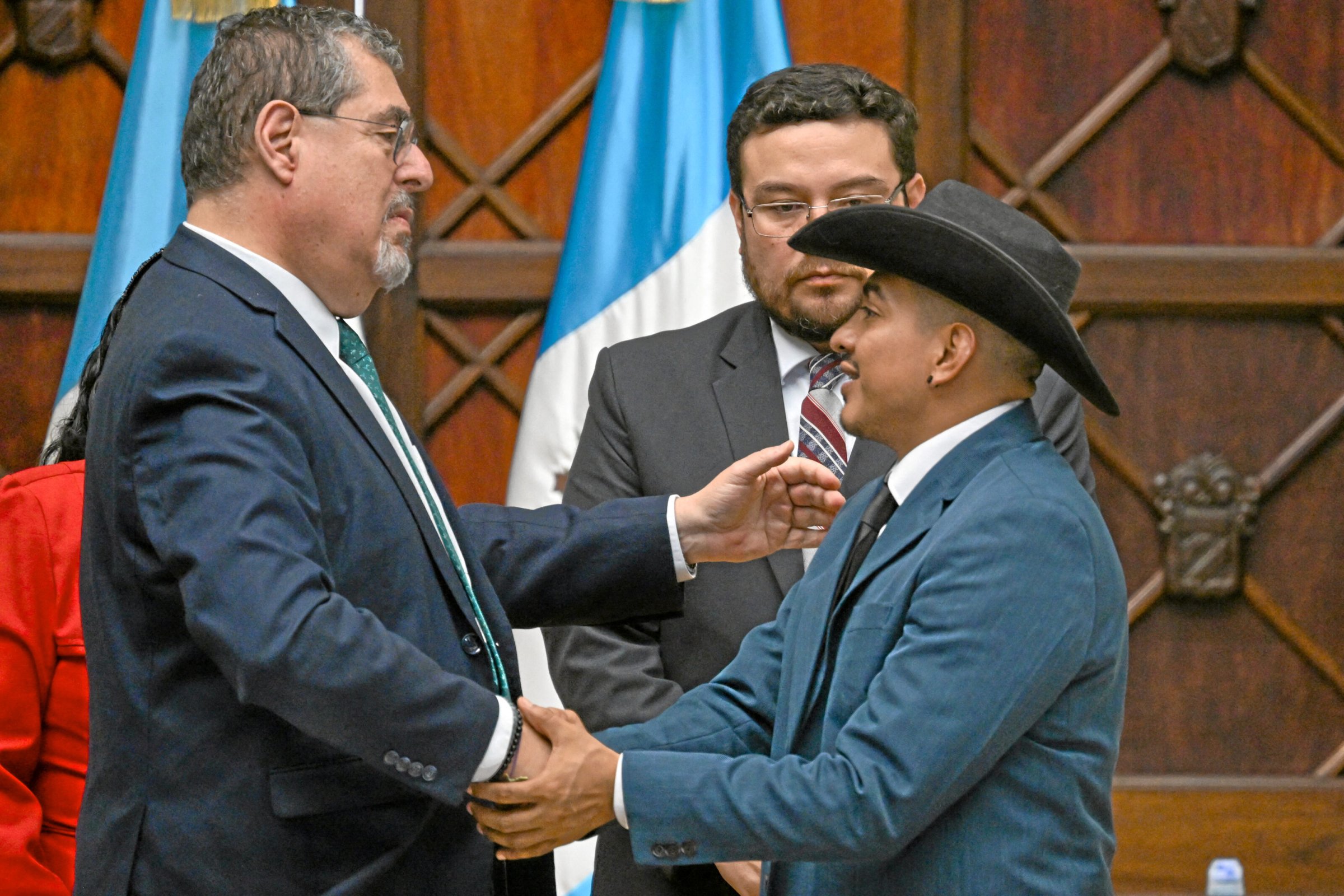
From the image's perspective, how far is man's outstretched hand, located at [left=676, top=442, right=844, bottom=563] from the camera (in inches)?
81.1

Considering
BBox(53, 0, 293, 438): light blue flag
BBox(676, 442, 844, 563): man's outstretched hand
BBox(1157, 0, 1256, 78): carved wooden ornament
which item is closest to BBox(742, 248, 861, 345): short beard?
BBox(676, 442, 844, 563): man's outstretched hand

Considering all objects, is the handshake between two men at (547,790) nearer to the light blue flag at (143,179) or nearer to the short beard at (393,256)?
the short beard at (393,256)

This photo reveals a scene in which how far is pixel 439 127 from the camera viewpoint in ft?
11.6

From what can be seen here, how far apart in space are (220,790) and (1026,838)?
90 centimetres

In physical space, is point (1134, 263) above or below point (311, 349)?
above

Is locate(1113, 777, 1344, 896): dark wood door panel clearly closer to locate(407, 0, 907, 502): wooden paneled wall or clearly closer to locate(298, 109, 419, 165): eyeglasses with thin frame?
locate(407, 0, 907, 502): wooden paneled wall

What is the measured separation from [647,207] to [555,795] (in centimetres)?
196

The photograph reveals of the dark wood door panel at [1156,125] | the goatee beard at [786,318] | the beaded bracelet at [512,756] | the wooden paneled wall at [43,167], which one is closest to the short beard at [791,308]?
the goatee beard at [786,318]

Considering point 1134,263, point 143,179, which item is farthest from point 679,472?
point 1134,263

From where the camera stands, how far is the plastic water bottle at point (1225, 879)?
3465 mm

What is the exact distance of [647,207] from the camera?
10.8 ft

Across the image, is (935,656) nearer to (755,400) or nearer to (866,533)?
(866,533)

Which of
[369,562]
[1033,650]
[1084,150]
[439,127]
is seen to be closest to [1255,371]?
[1084,150]

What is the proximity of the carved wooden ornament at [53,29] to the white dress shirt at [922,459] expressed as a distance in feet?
8.99
